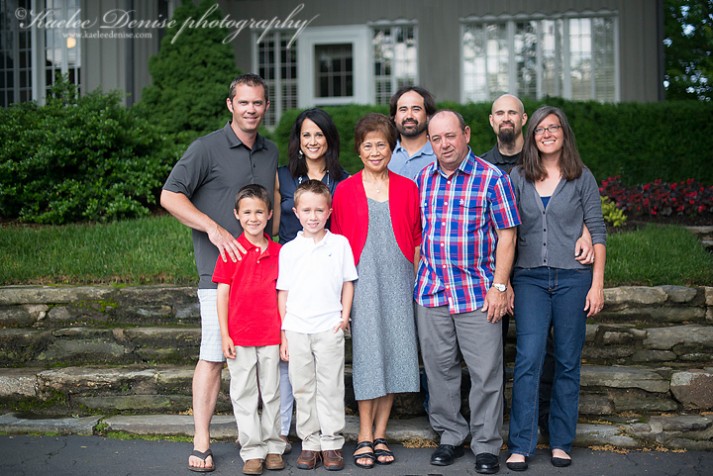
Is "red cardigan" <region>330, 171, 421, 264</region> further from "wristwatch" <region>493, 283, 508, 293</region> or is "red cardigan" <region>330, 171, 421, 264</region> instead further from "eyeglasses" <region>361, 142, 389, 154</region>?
"wristwatch" <region>493, 283, 508, 293</region>

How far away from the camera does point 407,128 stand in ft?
16.5

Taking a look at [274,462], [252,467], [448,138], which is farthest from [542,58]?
[252,467]

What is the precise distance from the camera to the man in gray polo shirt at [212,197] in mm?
4281

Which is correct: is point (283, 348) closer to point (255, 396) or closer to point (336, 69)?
point (255, 396)

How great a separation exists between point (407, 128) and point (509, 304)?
1441 millimetres

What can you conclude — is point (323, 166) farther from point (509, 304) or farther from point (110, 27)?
point (110, 27)

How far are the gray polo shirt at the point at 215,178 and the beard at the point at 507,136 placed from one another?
5.29 ft

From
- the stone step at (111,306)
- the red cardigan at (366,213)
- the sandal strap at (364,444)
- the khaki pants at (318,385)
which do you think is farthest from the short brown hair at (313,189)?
the stone step at (111,306)

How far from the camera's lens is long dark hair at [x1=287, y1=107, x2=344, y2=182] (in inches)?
179

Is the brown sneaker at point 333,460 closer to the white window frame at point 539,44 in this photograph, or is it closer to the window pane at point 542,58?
the white window frame at point 539,44

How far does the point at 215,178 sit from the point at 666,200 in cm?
654

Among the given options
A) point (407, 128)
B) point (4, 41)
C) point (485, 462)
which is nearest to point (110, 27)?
point (4, 41)

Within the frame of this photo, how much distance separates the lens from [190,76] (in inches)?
454

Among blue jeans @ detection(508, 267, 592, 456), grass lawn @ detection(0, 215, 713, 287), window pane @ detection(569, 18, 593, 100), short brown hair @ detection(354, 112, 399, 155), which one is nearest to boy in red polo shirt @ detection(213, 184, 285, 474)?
short brown hair @ detection(354, 112, 399, 155)
